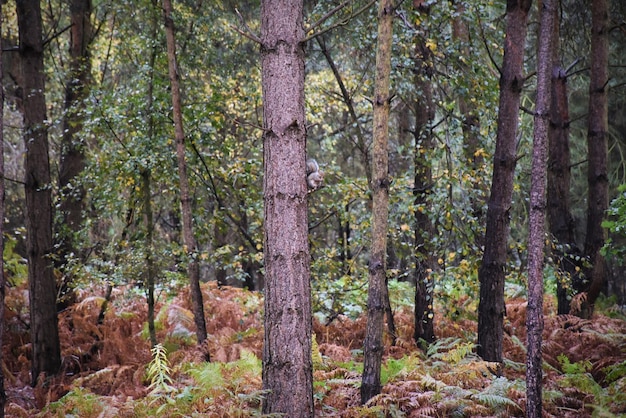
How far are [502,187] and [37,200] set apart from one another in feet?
19.9

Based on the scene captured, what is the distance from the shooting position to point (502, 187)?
6.18 meters

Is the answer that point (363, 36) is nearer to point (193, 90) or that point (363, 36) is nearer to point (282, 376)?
point (193, 90)

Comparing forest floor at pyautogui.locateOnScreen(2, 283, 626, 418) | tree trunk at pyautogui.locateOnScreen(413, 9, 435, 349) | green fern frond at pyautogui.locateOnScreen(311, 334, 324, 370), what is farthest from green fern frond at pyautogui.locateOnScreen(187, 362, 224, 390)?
tree trunk at pyautogui.locateOnScreen(413, 9, 435, 349)

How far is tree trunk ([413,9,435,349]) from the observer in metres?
7.18

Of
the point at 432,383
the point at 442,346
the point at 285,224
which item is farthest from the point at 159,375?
the point at 442,346

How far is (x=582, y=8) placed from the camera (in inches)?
436

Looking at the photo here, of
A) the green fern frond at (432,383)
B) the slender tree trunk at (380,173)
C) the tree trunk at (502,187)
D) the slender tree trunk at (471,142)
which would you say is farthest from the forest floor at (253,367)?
the slender tree trunk at (471,142)

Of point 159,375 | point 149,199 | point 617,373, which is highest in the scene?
point 149,199

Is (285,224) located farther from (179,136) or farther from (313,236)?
(313,236)

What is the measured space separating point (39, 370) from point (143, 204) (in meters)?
2.78

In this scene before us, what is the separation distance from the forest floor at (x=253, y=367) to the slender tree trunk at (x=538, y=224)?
30 cm

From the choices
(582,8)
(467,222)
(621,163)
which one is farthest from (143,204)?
(621,163)

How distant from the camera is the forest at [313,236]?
453 centimetres

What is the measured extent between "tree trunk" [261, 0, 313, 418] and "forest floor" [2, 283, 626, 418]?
337 mm
